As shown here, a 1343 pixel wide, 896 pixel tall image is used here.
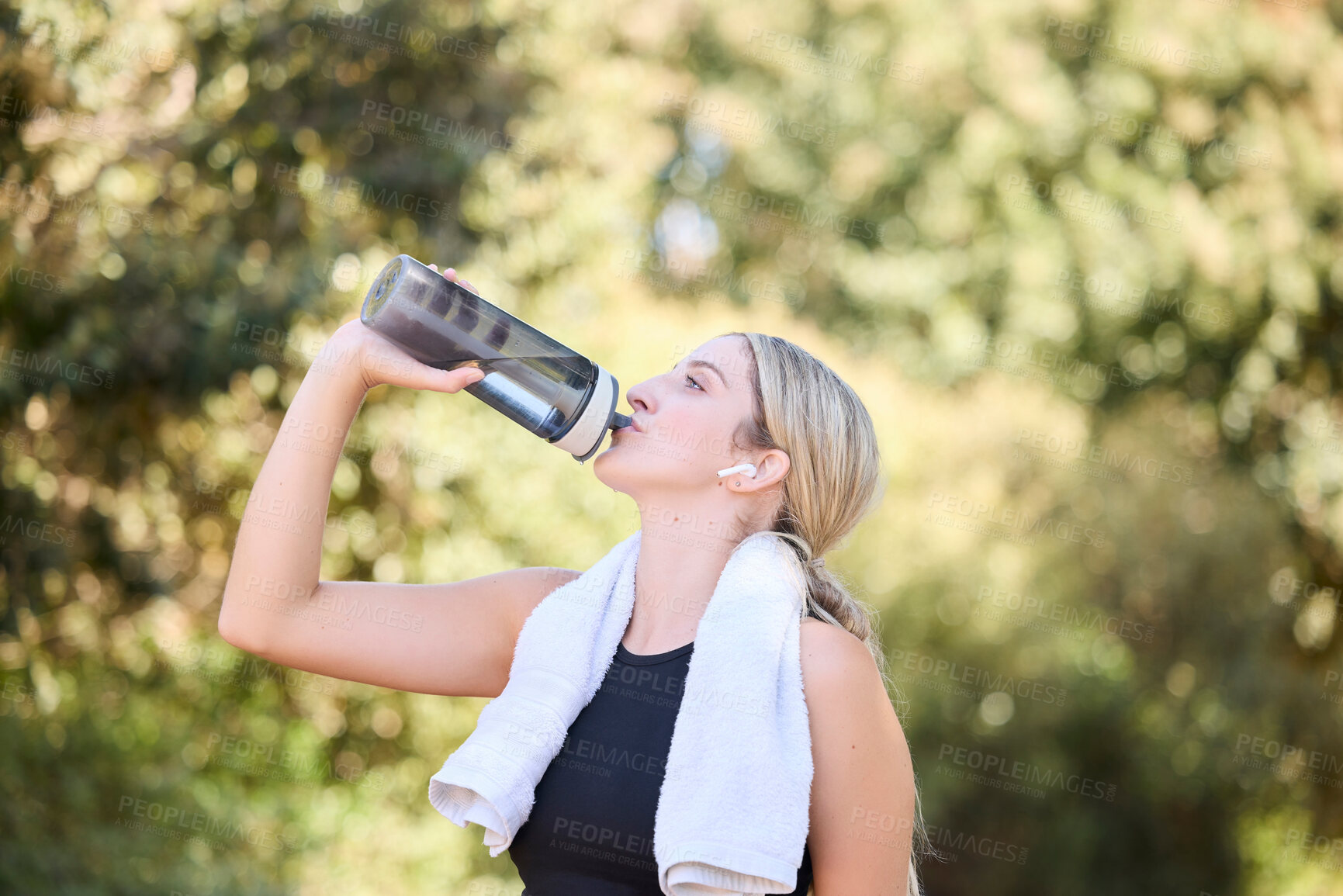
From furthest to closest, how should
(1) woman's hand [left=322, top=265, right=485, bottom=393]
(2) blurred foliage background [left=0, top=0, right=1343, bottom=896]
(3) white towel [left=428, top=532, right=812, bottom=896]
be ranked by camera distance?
1. (2) blurred foliage background [left=0, top=0, right=1343, bottom=896]
2. (1) woman's hand [left=322, top=265, right=485, bottom=393]
3. (3) white towel [left=428, top=532, right=812, bottom=896]

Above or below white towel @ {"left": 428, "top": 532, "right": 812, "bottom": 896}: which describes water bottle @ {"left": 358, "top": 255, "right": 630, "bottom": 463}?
above

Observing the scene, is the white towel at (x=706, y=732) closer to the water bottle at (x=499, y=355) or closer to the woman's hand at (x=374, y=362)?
the water bottle at (x=499, y=355)

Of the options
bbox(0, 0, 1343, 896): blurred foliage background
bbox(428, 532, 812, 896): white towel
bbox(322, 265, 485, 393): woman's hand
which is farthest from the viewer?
bbox(0, 0, 1343, 896): blurred foliage background

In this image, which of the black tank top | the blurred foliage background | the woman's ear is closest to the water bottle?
the woman's ear

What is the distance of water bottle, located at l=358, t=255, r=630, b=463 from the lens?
1.79 m

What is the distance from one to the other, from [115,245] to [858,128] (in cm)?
858

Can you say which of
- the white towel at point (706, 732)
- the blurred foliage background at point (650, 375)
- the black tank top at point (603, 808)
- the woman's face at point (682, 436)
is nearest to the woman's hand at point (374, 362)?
the woman's face at point (682, 436)

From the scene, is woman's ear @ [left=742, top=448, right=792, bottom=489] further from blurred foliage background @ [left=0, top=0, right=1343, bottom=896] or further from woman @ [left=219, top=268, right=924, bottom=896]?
blurred foliage background @ [left=0, top=0, right=1343, bottom=896]

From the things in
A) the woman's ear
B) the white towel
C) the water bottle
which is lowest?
the white towel

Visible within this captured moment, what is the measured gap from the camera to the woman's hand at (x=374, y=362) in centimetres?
175

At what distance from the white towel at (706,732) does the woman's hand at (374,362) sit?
0.43 metres

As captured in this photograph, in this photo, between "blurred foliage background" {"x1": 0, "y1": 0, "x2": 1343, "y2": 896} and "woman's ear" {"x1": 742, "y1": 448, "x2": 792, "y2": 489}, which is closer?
"woman's ear" {"x1": 742, "y1": 448, "x2": 792, "y2": 489}

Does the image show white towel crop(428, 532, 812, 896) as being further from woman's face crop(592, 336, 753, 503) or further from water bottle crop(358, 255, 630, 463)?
water bottle crop(358, 255, 630, 463)

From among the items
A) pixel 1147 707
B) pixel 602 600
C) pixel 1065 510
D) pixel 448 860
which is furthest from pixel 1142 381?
pixel 602 600
